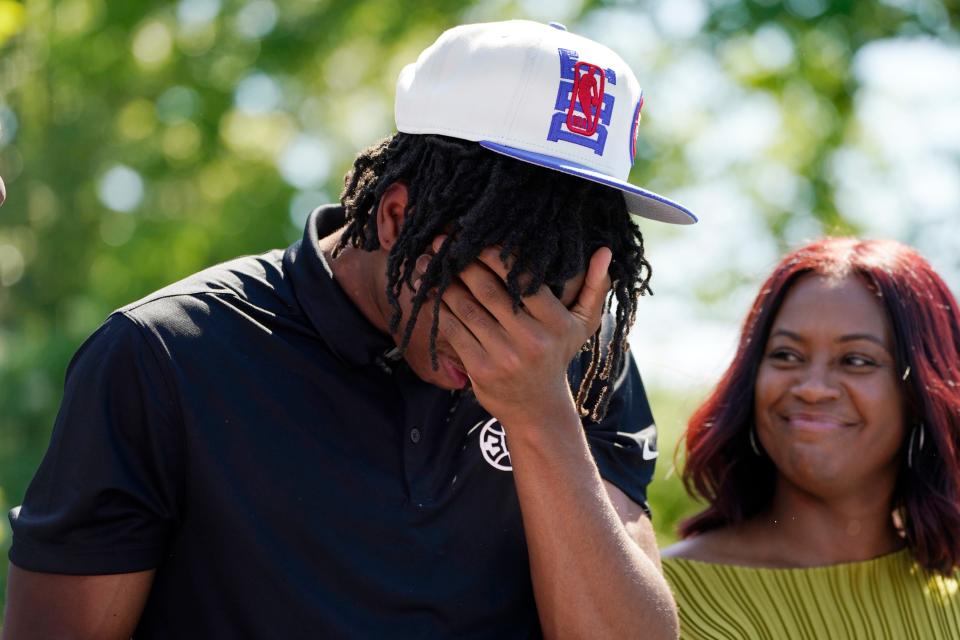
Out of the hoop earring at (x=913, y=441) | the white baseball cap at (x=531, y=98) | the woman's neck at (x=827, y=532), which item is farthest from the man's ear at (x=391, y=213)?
the hoop earring at (x=913, y=441)

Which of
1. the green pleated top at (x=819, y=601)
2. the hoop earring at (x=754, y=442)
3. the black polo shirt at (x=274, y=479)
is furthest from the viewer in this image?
the hoop earring at (x=754, y=442)

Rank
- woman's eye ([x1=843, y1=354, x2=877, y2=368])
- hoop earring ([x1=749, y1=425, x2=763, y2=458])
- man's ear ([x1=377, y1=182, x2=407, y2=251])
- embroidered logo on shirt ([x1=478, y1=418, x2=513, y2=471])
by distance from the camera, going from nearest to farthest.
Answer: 1. man's ear ([x1=377, y1=182, x2=407, y2=251])
2. embroidered logo on shirt ([x1=478, y1=418, x2=513, y2=471])
3. woman's eye ([x1=843, y1=354, x2=877, y2=368])
4. hoop earring ([x1=749, y1=425, x2=763, y2=458])

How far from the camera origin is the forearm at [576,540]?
2.47 meters

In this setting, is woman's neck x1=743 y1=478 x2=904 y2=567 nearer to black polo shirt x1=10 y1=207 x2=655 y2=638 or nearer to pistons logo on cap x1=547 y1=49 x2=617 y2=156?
black polo shirt x1=10 y1=207 x2=655 y2=638

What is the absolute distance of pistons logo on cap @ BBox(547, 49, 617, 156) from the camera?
247cm

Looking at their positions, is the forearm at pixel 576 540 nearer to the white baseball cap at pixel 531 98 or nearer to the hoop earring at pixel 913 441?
the white baseball cap at pixel 531 98

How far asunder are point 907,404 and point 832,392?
0.27m

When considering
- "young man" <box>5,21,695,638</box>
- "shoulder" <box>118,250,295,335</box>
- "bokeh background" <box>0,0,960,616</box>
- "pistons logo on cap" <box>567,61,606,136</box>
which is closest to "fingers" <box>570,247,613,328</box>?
"young man" <box>5,21,695,638</box>

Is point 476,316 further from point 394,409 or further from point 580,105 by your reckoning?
point 580,105

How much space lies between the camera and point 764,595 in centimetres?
357

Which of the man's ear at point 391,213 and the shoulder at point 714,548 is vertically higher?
the man's ear at point 391,213

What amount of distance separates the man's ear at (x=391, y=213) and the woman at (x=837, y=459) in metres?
1.47

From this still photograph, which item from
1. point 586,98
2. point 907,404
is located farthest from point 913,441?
point 586,98

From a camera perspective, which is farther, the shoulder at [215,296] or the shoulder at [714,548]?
the shoulder at [714,548]
